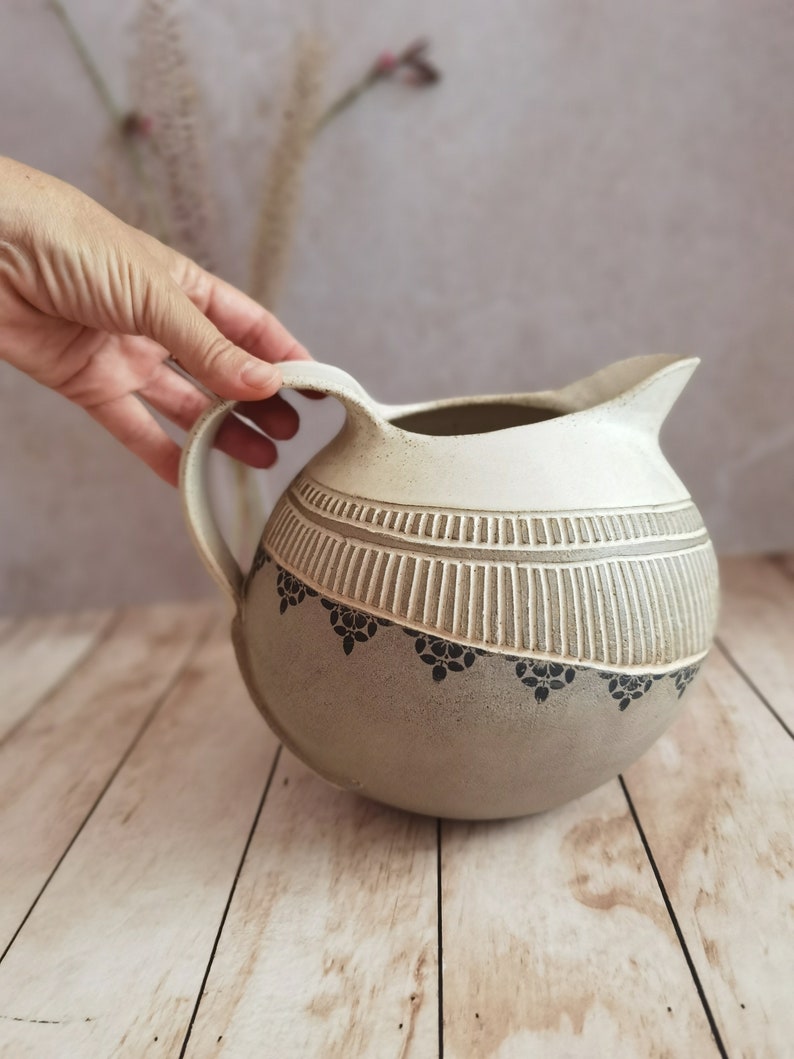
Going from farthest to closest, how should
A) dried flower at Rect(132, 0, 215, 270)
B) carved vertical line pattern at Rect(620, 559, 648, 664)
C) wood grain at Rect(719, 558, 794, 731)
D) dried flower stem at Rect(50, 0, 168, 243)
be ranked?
dried flower stem at Rect(50, 0, 168, 243)
dried flower at Rect(132, 0, 215, 270)
wood grain at Rect(719, 558, 794, 731)
carved vertical line pattern at Rect(620, 559, 648, 664)

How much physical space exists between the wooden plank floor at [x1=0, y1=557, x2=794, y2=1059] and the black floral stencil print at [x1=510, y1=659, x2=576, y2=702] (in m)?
0.21

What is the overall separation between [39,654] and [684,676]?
1.17 meters

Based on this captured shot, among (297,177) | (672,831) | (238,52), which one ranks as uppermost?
(238,52)

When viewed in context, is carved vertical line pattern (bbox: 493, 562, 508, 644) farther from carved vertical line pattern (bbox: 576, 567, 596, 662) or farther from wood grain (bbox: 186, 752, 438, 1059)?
wood grain (bbox: 186, 752, 438, 1059)

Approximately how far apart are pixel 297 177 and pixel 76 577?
978mm

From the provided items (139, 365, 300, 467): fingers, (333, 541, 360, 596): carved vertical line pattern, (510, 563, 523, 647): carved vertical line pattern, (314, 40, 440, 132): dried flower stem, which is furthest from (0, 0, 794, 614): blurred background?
(510, 563, 523, 647): carved vertical line pattern

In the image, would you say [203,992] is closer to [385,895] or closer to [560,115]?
[385,895]

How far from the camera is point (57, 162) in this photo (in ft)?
5.23

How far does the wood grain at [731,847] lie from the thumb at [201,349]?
23.2 inches

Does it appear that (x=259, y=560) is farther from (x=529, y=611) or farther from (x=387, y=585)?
(x=529, y=611)

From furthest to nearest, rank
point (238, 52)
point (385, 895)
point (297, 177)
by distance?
point (238, 52)
point (297, 177)
point (385, 895)

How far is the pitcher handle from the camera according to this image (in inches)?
31.6

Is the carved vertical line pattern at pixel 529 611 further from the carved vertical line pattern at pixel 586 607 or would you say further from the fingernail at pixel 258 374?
the fingernail at pixel 258 374

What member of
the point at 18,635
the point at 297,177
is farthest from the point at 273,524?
the point at 18,635
